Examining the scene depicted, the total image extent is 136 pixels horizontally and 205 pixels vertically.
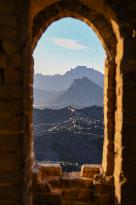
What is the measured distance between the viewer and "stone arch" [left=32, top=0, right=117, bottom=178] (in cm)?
725

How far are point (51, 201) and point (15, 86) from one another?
292 centimetres

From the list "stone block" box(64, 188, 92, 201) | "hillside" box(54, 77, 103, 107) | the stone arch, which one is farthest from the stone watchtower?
"hillside" box(54, 77, 103, 107)

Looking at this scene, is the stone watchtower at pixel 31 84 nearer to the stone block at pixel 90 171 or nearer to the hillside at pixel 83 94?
the stone block at pixel 90 171

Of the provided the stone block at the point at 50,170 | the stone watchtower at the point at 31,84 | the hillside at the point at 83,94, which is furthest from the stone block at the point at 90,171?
the hillside at the point at 83,94

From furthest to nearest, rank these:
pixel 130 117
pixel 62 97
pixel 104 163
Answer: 1. pixel 62 97
2. pixel 104 163
3. pixel 130 117

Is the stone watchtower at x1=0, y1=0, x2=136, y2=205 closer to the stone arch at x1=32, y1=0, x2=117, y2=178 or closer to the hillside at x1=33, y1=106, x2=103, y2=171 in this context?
the stone arch at x1=32, y1=0, x2=117, y2=178

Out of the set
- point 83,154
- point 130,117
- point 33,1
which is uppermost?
point 33,1

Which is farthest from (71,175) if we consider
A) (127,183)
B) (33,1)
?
(33,1)

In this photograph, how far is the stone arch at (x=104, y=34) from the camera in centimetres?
725

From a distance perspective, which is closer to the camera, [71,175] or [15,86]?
[15,86]

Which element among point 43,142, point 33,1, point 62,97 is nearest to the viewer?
point 33,1

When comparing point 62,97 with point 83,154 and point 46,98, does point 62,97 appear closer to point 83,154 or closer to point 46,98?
point 46,98

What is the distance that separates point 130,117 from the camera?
19.2 feet

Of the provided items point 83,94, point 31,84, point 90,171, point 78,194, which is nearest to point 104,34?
point 31,84
